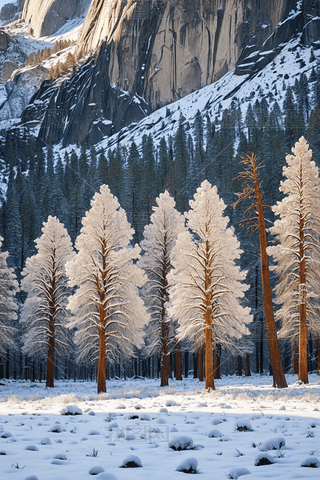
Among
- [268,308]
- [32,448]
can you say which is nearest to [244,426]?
[32,448]

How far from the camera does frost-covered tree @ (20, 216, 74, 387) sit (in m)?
27.3

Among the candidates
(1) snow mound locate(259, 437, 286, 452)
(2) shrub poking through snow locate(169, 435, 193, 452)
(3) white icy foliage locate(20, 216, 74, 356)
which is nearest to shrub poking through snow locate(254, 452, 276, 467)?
(1) snow mound locate(259, 437, 286, 452)

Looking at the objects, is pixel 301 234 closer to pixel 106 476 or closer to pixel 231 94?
pixel 106 476

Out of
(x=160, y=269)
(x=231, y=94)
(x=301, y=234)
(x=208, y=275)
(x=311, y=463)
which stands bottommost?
(x=311, y=463)

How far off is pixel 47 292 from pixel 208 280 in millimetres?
14269

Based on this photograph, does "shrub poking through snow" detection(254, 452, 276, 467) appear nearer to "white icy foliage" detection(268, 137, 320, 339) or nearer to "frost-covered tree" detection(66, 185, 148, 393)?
"white icy foliage" detection(268, 137, 320, 339)

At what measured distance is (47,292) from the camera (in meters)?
27.8

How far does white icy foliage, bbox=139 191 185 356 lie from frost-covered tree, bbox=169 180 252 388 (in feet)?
23.5

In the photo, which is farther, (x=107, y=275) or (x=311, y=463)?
(x=107, y=275)

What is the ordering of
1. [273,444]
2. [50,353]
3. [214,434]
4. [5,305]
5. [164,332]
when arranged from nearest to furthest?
[273,444] < [214,434] < [164,332] < [5,305] < [50,353]

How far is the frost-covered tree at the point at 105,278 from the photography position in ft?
63.4

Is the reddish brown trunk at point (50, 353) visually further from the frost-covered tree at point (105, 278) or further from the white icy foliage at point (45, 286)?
the frost-covered tree at point (105, 278)

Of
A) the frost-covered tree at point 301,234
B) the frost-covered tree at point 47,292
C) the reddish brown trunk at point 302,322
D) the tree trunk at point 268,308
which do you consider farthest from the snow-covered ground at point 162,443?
the frost-covered tree at point 47,292

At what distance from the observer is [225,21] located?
148 metres
